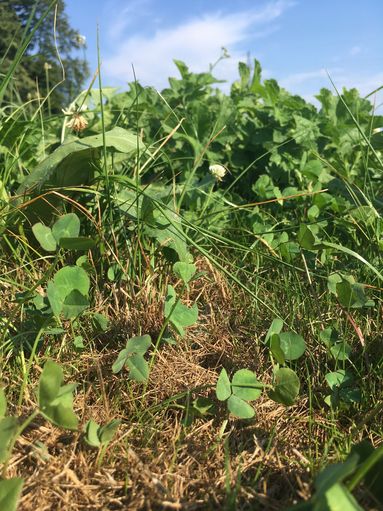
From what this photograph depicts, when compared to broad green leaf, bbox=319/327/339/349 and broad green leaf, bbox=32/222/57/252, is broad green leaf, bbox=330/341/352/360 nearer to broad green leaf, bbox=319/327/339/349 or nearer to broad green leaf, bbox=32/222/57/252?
broad green leaf, bbox=319/327/339/349

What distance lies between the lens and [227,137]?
240 cm

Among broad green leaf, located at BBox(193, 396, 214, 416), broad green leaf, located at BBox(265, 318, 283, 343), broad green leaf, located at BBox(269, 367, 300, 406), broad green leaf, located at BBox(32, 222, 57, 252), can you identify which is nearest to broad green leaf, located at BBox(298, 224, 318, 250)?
broad green leaf, located at BBox(265, 318, 283, 343)

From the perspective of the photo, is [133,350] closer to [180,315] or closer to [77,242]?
[180,315]

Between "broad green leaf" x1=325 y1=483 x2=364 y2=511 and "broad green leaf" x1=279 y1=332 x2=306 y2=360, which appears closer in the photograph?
"broad green leaf" x1=325 y1=483 x2=364 y2=511

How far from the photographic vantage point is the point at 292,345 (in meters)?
1.23

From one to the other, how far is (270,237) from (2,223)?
0.89 m

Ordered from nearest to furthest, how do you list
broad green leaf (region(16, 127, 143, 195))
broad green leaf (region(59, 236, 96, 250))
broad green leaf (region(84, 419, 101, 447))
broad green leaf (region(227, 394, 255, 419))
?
broad green leaf (region(84, 419, 101, 447)) → broad green leaf (region(227, 394, 255, 419)) → broad green leaf (region(59, 236, 96, 250)) → broad green leaf (region(16, 127, 143, 195))

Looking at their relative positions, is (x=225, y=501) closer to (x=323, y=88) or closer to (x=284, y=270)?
(x=284, y=270)

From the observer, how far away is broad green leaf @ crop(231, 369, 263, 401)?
114 cm

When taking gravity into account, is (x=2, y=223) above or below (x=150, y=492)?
above

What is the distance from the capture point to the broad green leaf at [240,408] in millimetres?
1097

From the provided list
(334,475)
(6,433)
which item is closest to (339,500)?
(334,475)

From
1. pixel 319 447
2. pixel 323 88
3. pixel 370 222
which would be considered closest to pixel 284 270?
pixel 370 222

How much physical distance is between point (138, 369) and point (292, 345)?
37 centimetres
